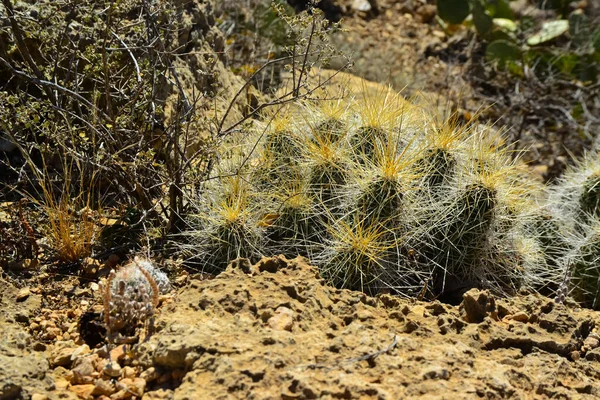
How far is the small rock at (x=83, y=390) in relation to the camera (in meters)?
2.82

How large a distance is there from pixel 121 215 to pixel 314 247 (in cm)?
118

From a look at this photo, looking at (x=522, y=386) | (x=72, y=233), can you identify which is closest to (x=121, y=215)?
(x=72, y=233)

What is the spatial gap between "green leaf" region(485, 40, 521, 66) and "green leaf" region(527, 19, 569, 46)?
399 millimetres

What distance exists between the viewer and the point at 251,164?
4.51 meters

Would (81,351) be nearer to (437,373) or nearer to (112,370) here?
(112,370)

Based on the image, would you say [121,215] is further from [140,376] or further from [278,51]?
[278,51]

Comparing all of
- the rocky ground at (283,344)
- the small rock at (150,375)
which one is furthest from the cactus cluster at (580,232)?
the small rock at (150,375)

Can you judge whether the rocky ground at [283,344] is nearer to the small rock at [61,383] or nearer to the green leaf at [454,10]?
the small rock at [61,383]

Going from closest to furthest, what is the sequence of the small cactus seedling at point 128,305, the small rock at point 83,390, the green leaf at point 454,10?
the small rock at point 83,390
the small cactus seedling at point 128,305
the green leaf at point 454,10

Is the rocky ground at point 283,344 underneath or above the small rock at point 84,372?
above

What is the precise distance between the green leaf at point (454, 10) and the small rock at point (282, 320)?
6.60m

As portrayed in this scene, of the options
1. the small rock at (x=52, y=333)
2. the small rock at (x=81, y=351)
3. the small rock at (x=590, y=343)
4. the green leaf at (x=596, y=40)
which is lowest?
the small rock at (x=52, y=333)

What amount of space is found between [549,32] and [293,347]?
706 cm

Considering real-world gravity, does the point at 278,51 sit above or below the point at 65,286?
above
